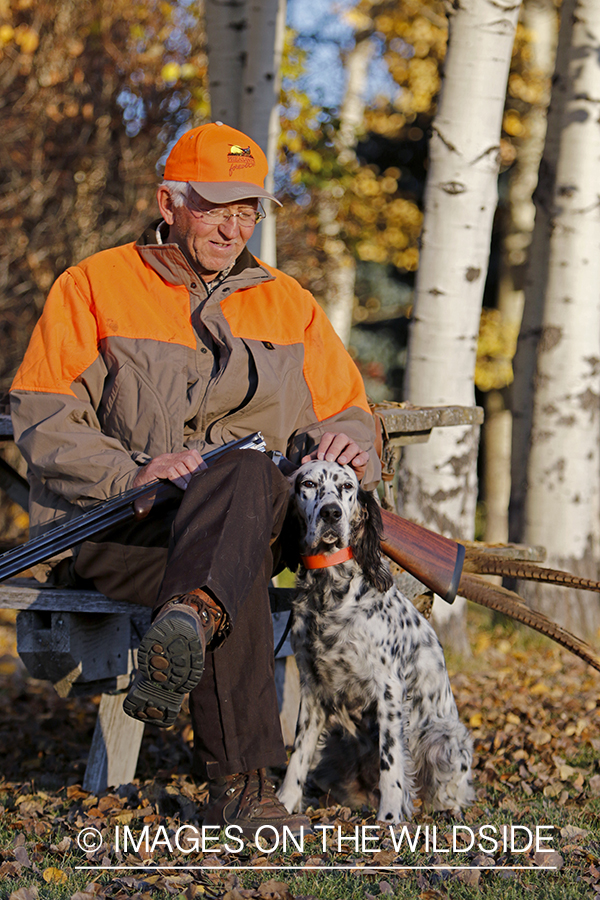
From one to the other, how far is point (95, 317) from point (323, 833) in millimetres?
1928

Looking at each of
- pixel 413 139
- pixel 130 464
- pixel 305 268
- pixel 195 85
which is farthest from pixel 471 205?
pixel 413 139

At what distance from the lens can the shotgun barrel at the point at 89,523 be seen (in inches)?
120

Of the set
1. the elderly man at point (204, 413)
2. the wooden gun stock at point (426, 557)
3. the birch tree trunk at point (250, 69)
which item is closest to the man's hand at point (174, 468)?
the elderly man at point (204, 413)

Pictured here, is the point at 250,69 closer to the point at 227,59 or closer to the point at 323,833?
the point at 227,59

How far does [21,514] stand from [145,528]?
7085mm

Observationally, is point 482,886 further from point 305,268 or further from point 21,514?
point 305,268

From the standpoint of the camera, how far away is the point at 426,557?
354 centimetres

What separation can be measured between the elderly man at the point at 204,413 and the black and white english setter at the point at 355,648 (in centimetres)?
16

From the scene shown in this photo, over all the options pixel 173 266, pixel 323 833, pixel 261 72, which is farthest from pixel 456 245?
pixel 323 833

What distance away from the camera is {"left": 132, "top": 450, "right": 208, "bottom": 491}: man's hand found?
120 inches

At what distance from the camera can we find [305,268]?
37.7 ft

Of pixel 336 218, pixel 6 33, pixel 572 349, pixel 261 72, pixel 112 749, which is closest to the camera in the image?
pixel 112 749

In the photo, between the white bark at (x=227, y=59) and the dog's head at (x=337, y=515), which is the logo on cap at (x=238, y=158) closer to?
the dog's head at (x=337, y=515)

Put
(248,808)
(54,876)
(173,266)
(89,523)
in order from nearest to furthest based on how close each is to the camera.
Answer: (54,876) → (248,808) → (89,523) → (173,266)
